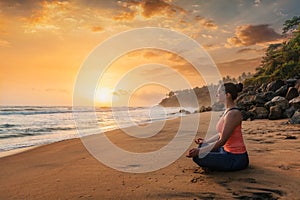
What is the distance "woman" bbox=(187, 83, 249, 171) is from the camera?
13.0 feet

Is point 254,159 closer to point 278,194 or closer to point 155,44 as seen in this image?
point 278,194

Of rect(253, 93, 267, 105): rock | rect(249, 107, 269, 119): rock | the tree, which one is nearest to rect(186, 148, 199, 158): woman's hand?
rect(249, 107, 269, 119): rock

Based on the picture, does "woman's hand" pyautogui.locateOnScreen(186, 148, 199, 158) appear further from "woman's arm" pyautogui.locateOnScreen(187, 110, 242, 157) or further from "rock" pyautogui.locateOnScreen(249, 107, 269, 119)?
"rock" pyautogui.locateOnScreen(249, 107, 269, 119)

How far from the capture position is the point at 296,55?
2614cm

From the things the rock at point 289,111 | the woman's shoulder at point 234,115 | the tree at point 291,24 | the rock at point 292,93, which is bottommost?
the rock at point 289,111

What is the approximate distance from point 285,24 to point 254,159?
3722 cm

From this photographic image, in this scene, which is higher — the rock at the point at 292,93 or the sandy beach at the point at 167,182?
the rock at the point at 292,93

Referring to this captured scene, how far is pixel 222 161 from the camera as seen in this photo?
13.2 feet

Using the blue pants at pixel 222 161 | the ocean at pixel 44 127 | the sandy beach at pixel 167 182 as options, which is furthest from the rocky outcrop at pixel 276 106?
the ocean at pixel 44 127

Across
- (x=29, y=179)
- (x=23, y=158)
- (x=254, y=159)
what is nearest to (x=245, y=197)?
(x=254, y=159)

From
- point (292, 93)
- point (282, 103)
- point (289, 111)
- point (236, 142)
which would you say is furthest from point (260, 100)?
point (236, 142)

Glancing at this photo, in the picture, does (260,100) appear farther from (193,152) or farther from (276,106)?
(193,152)

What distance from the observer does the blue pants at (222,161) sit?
4027 millimetres

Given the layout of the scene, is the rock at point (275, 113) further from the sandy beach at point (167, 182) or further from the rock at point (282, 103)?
the sandy beach at point (167, 182)
